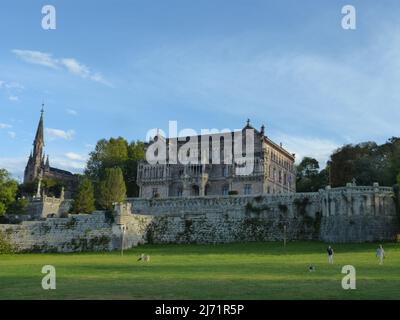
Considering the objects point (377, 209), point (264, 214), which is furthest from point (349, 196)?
point (264, 214)

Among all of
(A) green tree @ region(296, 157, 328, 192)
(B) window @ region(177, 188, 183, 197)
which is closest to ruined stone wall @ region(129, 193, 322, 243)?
(B) window @ region(177, 188, 183, 197)

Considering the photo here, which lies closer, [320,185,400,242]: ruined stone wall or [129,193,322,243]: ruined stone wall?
[320,185,400,242]: ruined stone wall

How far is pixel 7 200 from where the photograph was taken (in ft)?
220

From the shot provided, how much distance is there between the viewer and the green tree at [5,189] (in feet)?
216

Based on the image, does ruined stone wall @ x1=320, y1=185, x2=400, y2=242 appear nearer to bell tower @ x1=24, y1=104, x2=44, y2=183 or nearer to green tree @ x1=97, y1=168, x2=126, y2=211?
green tree @ x1=97, y1=168, x2=126, y2=211

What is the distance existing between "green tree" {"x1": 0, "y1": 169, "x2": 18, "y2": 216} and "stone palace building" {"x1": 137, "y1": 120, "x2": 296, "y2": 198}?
21180 millimetres

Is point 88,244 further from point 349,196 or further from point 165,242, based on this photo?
point 349,196

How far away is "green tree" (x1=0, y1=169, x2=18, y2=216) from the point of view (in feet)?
216

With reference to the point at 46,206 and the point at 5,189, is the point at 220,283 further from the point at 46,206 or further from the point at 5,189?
the point at 46,206

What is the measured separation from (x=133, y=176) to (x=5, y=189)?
35436 millimetres

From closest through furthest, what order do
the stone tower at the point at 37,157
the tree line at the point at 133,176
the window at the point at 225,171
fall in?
the tree line at the point at 133,176 < the window at the point at 225,171 < the stone tower at the point at 37,157

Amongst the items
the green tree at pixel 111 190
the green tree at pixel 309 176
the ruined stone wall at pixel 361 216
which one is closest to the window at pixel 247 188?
the green tree at pixel 309 176

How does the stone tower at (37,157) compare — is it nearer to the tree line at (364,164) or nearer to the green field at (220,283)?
the tree line at (364,164)
